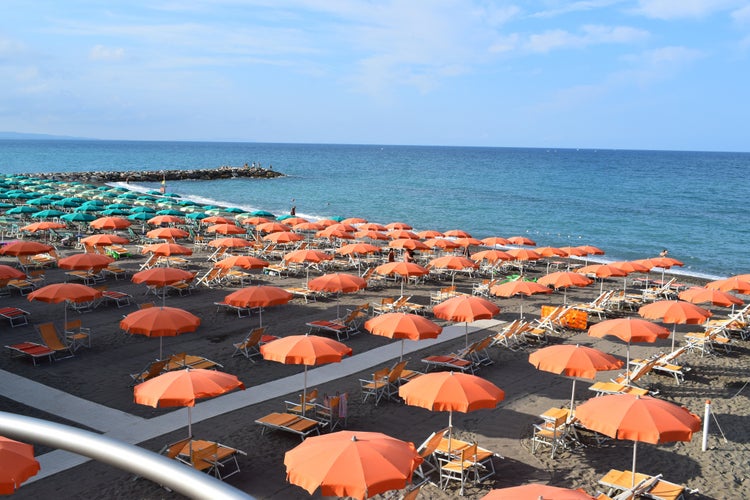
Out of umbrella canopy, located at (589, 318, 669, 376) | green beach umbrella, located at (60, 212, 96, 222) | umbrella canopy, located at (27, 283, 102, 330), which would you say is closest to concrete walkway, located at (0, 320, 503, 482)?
umbrella canopy, located at (27, 283, 102, 330)

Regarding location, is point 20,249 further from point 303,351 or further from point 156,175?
point 156,175

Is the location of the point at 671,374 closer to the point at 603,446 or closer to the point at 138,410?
the point at 603,446

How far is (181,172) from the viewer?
85.6m

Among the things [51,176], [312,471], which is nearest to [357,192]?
[51,176]

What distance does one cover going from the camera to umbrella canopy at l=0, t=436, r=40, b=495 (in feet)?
18.0

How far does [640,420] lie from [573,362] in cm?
240

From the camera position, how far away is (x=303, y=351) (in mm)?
10758

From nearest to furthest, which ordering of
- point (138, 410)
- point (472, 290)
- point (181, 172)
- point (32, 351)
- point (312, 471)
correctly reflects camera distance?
1. point (312, 471)
2. point (138, 410)
3. point (32, 351)
4. point (472, 290)
5. point (181, 172)

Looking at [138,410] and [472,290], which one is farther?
[472,290]

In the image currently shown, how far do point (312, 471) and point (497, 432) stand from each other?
5120mm

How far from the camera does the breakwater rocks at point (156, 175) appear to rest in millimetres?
76250

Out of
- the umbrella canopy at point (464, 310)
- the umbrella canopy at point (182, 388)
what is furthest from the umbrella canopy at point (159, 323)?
the umbrella canopy at point (464, 310)

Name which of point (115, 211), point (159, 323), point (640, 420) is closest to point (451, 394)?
point (640, 420)

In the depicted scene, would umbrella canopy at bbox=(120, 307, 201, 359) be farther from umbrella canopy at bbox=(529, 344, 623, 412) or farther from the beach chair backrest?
umbrella canopy at bbox=(529, 344, 623, 412)
